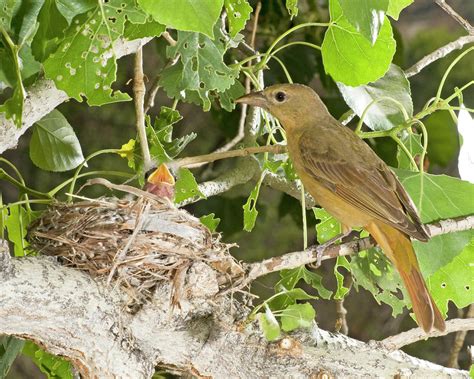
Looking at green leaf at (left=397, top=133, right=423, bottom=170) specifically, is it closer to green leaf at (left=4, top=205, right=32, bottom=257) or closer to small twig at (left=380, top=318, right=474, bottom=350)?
small twig at (left=380, top=318, right=474, bottom=350)

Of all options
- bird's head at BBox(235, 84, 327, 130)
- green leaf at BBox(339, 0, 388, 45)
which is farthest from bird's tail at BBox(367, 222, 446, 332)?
green leaf at BBox(339, 0, 388, 45)

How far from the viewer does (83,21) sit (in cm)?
211

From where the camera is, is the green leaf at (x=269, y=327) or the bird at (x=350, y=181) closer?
the green leaf at (x=269, y=327)

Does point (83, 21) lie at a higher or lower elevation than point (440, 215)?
higher

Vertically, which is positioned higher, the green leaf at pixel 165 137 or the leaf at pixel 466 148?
the green leaf at pixel 165 137

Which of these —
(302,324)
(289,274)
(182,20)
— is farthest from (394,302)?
(182,20)

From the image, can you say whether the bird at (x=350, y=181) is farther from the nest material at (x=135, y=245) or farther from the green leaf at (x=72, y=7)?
the green leaf at (x=72, y=7)

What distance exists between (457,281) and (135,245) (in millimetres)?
830

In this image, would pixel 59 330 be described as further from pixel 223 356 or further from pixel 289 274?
pixel 289 274

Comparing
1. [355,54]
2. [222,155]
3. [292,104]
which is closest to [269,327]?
[222,155]

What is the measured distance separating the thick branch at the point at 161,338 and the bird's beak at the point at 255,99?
1.90 ft

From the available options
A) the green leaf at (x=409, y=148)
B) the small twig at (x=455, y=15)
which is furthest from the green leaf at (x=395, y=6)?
the green leaf at (x=409, y=148)

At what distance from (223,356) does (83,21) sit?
2.62 feet

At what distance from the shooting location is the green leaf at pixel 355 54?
2242mm
